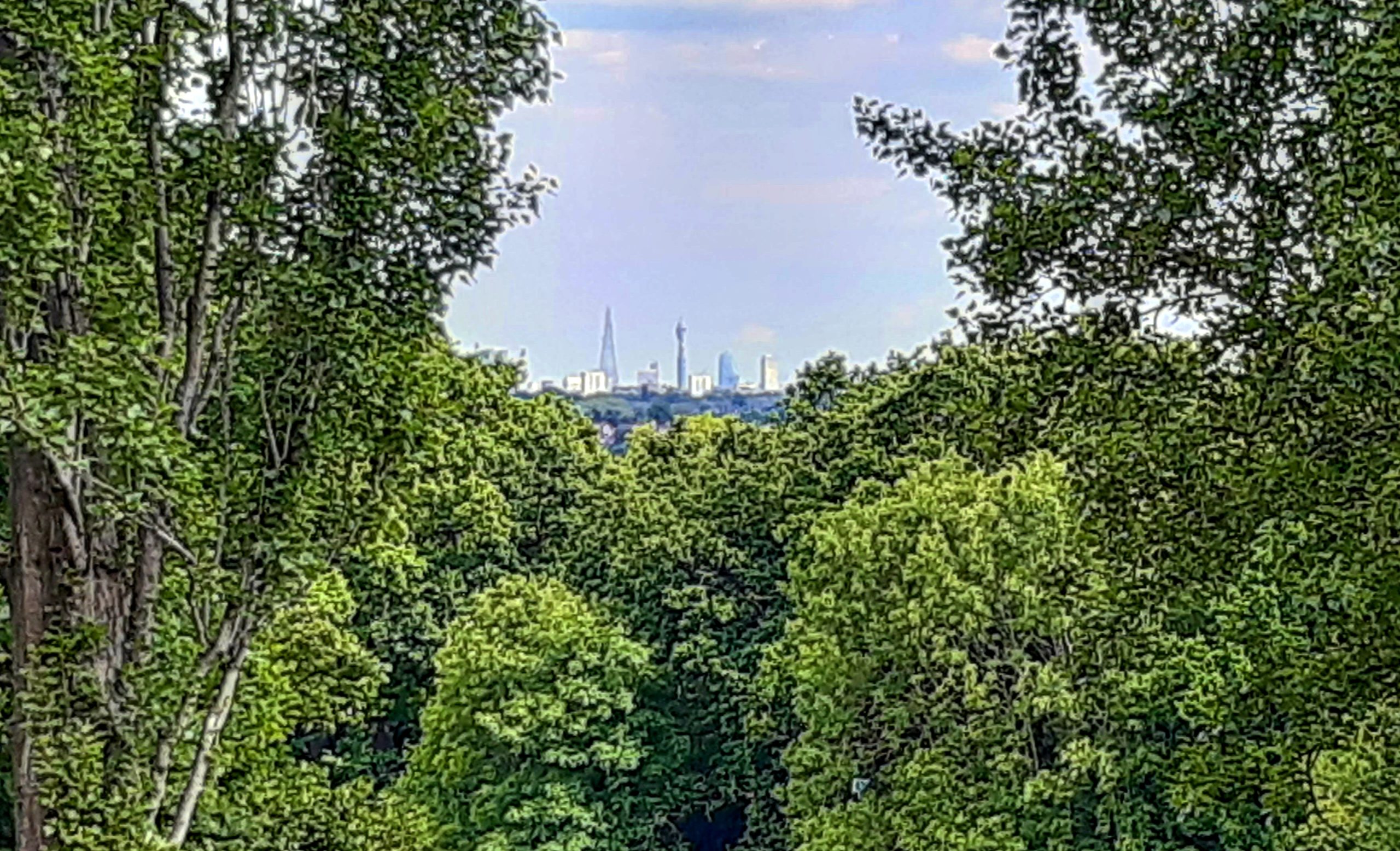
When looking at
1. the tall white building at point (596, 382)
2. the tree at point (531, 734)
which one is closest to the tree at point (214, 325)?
the tree at point (531, 734)

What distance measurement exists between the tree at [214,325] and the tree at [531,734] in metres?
14.5

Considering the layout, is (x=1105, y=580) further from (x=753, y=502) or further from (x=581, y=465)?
(x=581, y=465)

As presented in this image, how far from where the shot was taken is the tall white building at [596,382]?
192ft

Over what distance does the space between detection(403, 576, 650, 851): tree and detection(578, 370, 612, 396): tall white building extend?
A: 35.4 m

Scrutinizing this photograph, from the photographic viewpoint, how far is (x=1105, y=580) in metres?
8.41

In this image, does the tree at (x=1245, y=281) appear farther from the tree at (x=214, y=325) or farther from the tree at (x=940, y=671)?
the tree at (x=940, y=671)

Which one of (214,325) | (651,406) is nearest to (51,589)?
(214,325)

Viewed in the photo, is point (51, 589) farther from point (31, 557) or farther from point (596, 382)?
point (596, 382)

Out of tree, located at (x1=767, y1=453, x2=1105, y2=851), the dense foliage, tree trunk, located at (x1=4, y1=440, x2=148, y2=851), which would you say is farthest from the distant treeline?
tree trunk, located at (x1=4, y1=440, x2=148, y2=851)

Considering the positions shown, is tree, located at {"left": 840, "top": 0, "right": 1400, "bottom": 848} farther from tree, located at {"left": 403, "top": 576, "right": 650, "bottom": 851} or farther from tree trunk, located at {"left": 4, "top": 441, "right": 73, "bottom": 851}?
tree, located at {"left": 403, "top": 576, "right": 650, "bottom": 851}

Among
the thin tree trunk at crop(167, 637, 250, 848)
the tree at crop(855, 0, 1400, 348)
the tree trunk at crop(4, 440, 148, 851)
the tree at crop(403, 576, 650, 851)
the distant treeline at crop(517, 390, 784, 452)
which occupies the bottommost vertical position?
the tree at crop(403, 576, 650, 851)

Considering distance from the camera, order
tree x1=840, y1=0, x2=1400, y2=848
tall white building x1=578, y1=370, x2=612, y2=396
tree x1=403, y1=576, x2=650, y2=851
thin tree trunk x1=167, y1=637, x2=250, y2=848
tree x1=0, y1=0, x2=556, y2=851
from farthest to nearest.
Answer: tall white building x1=578, y1=370, x2=612, y2=396 → tree x1=403, y1=576, x2=650, y2=851 → thin tree trunk x1=167, y1=637, x2=250, y2=848 → tree x1=0, y1=0, x2=556, y2=851 → tree x1=840, y1=0, x2=1400, y2=848

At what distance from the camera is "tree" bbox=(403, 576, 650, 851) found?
2178 cm

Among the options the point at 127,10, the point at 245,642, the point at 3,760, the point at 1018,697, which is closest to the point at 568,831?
the point at 1018,697
